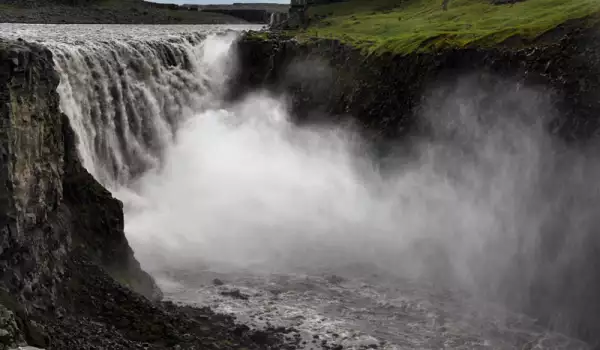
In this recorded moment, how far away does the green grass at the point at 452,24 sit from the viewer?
35375 millimetres

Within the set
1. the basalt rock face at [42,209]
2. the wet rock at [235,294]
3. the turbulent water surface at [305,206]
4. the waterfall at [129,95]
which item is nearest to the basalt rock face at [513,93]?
the turbulent water surface at [305,206]

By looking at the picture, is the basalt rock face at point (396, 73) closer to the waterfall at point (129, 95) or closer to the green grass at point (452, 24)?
the green grass at point (452, 24)

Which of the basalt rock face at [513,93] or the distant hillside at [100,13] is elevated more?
the distant hillside at [100,13]

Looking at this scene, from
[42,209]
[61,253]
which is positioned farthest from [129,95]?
[42,209]

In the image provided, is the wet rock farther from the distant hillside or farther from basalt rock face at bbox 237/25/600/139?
the distant hillside

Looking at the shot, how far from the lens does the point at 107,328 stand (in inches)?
792

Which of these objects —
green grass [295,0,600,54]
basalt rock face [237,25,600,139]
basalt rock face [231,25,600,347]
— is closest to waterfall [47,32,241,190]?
basalt rock face [237,25,600,139]

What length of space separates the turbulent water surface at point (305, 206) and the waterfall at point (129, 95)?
107 millimetres

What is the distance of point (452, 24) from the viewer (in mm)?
50000

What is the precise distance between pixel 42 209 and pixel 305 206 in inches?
825

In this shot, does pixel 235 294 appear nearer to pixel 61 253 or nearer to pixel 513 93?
pixel 61 253

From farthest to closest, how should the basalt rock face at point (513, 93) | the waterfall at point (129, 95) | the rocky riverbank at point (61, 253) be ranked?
the waterfall at point (129, 95)
the basalt rock face at point (513, 93)
the rocky riverbank at point (61, 253)

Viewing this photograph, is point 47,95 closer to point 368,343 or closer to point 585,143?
point 368,343

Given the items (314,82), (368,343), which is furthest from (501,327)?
(314,82)
